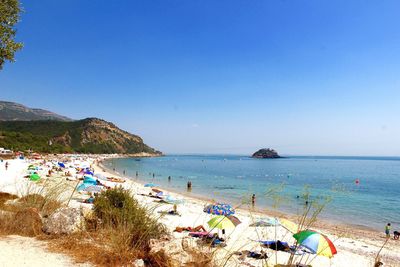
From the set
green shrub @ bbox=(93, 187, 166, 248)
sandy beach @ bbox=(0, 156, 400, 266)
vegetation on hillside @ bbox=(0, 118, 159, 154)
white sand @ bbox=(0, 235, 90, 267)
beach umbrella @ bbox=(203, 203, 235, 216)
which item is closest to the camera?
beach umbrella @ bbox=(203, 203, 235, 216)

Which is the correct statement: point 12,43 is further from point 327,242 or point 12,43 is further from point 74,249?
point 327,242

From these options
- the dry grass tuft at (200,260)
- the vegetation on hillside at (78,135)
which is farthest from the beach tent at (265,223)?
the vegetation on hillside at (78,135)

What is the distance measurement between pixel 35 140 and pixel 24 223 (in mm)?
96428

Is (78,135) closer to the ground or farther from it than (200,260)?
farther from it

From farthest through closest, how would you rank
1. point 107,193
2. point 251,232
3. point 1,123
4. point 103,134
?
point 103,134
point 1,123
point 251,232
point 107,193

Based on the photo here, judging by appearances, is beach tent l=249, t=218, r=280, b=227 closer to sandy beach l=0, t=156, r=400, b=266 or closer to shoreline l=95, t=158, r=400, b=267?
sandy beach l=0, t=156, r=400, b=266

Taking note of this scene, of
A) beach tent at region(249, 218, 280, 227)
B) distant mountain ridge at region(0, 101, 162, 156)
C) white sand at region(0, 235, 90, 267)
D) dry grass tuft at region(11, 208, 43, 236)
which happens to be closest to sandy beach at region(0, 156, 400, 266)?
white sand at region(0, 235, 90, 267)

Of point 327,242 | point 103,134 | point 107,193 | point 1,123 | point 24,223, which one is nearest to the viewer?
point 24,223

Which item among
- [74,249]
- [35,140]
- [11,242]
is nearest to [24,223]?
[11,242]

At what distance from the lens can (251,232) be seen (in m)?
14.6

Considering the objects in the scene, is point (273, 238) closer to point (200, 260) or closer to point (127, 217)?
point (127, 217)

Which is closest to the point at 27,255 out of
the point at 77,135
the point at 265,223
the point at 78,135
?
the point at 265,223

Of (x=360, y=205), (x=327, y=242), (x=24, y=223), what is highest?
(x=24, y=223)

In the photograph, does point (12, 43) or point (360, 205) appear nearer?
point (12, 43)
